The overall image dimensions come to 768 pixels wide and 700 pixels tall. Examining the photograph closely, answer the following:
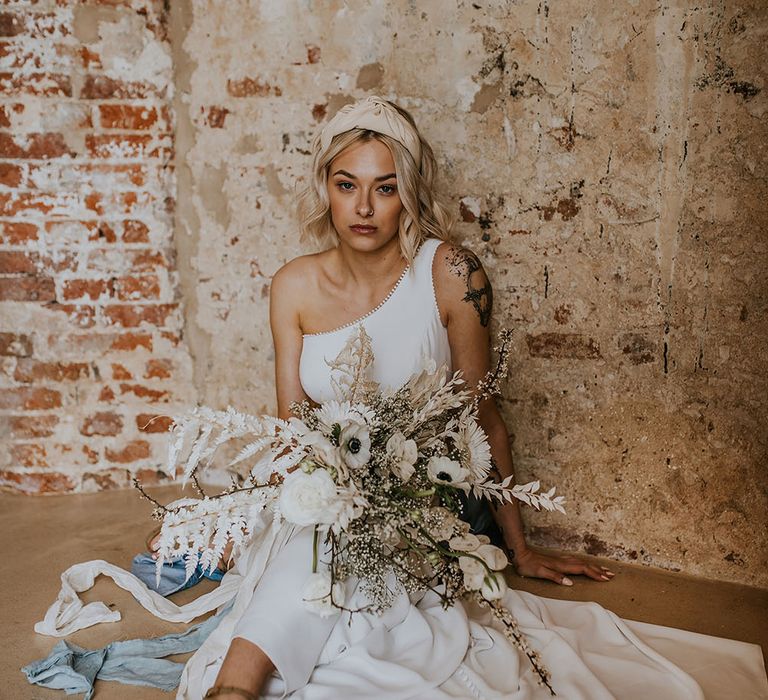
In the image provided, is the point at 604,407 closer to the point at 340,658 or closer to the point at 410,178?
the point at 410,178

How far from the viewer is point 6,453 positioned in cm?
340

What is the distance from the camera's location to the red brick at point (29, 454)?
3.39 meters

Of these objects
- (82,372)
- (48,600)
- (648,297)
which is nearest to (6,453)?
(82,372)

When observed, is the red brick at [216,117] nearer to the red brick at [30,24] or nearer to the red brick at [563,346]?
the red brick at [30,24]

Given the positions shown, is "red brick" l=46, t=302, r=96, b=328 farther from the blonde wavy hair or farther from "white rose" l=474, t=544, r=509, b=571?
"white rose" l=474, t=544, r=509, b=571

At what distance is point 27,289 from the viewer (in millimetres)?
3281

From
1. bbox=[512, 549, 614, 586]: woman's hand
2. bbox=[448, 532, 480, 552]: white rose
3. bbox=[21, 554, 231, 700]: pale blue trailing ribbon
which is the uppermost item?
bbox=[448, 532, 480, 552]: white rose

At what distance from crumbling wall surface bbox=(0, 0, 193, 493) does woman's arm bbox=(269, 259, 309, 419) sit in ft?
2.73

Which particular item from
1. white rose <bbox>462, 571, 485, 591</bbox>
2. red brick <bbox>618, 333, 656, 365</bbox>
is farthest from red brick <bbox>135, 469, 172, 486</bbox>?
red brick <bbox>618, 333, 656, 365</bbox>

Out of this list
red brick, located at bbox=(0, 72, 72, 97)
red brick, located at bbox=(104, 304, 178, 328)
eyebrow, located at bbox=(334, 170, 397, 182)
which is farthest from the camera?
red brick, located at bbox=(104, 304, 178, 328)

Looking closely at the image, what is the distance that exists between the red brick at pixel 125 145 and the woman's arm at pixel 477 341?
1430 mm

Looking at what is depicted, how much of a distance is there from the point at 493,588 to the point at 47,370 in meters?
2.42

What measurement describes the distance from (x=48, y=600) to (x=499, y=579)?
1.69 metres

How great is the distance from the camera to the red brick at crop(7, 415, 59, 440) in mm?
3375
